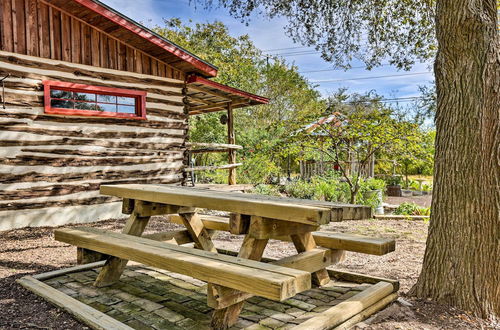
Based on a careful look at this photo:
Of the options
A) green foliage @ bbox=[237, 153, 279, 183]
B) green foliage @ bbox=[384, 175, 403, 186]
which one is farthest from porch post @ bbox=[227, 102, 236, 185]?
green foliage @ bbox=[384, 175, 403, 186]

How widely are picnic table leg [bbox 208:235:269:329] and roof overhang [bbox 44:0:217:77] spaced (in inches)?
242

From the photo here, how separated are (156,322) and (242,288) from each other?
3.18ft

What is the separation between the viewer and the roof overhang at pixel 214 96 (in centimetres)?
961

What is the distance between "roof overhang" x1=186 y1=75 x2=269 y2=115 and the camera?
378 inches

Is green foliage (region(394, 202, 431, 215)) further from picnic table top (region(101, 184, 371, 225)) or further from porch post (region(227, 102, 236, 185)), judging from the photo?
picnic table top (region(101, 184, 371, 225))

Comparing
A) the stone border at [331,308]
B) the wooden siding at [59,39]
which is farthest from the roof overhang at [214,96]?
the stone border at [331,308]

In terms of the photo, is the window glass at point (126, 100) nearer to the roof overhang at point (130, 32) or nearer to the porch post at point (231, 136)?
the roof overhang at point (130, 32)

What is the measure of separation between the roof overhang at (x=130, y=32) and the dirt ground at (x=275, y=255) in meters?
3.67

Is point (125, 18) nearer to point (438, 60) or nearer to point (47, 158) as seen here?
point (47, 158)

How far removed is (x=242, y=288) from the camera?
88.4 inches

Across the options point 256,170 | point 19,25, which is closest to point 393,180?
point 256,170

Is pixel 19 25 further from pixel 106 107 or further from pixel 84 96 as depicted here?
pixel 106 107

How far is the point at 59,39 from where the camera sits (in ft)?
23.6

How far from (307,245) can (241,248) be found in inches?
32.8
